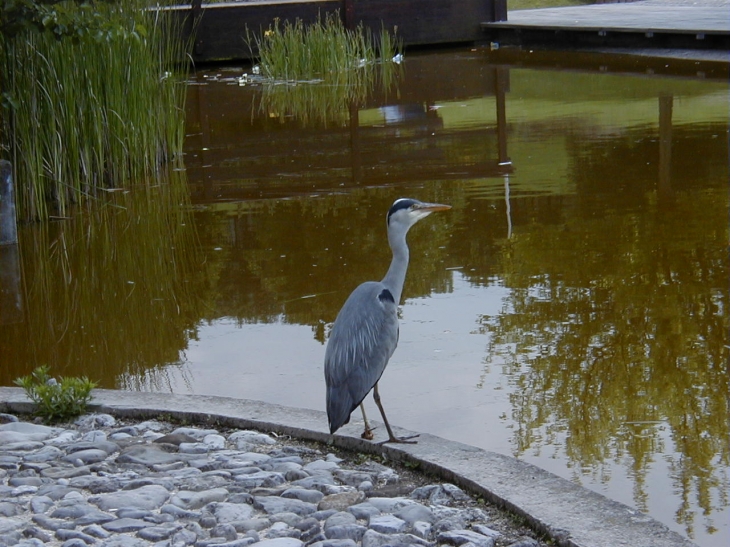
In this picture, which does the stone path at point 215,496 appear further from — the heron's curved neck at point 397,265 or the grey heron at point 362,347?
the heron's curved neck at point 397,265

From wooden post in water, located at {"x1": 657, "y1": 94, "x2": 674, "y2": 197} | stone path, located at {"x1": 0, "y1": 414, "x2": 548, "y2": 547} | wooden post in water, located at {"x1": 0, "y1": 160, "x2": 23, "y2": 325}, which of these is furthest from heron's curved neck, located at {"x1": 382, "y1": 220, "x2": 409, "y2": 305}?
wooden post in water, located at {"x1": 657, "y1": 94, "x2": 674, "y2": 197}

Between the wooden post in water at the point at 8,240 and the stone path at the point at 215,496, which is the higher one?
the wooden post in water at the point at 8,240

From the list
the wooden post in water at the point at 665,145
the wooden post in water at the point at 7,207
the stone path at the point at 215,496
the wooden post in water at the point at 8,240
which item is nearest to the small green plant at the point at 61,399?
the stone path at the point at 215,496

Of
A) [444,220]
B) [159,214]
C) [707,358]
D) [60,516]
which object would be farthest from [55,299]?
[707,358]

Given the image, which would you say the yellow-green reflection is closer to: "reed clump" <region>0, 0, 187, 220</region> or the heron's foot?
"reed clump" <region>0, 0, 187, 220</region>

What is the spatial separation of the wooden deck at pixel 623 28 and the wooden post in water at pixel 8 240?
37.1 feet

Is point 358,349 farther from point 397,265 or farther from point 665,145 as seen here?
point 665,145

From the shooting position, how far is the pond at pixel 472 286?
4.23m

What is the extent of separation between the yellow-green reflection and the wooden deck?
10365 millimetres

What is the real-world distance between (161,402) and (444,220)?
3772 mm

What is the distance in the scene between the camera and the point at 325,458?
3807 millimetres

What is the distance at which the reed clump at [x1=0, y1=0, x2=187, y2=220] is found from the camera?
746 cm

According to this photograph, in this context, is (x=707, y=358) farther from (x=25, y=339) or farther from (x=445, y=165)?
(x=445, y=165)

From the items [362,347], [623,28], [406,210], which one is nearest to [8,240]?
[406,210]
